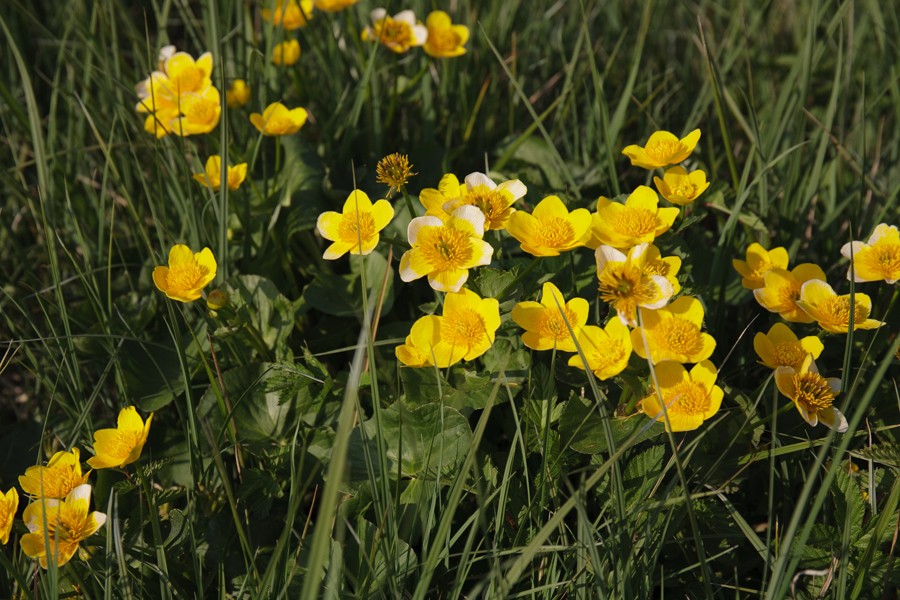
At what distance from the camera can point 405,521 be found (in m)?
1.59

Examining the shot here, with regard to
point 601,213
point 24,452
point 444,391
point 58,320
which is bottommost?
point 24,452

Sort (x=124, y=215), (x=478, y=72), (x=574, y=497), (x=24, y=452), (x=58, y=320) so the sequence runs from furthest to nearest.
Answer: (x=478, y=72)
(x=124, y=215)
(x=58, y=320)
(x=24, y=452)
(x=574, y=497)

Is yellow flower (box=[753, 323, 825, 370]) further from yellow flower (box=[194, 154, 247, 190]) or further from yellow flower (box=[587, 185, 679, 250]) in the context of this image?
yellow flower (box=[194, 154, 247, 190])

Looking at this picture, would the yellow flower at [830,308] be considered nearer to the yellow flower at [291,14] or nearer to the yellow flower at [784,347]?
the yellow flower at [784,347]

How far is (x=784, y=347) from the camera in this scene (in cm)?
157

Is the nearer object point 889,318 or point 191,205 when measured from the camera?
point 889,318

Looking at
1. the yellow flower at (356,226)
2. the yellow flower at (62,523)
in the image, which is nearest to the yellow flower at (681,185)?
the yellow flower at (356,226)

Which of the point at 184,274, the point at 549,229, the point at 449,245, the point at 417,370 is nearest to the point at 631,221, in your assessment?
the point at 549,229

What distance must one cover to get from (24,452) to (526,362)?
4.23 feet

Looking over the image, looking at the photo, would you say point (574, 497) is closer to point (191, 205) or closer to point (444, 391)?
point (444, 391)

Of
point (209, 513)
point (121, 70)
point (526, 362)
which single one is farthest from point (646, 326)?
point (121, 70)

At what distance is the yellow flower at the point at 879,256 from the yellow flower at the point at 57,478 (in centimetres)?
163

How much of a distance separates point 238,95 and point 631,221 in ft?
4.35

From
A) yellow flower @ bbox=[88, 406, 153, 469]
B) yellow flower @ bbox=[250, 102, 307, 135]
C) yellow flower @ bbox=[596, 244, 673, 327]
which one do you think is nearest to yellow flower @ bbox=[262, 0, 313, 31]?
yellow flower @ bbox=[250, 102, 307, 135]
